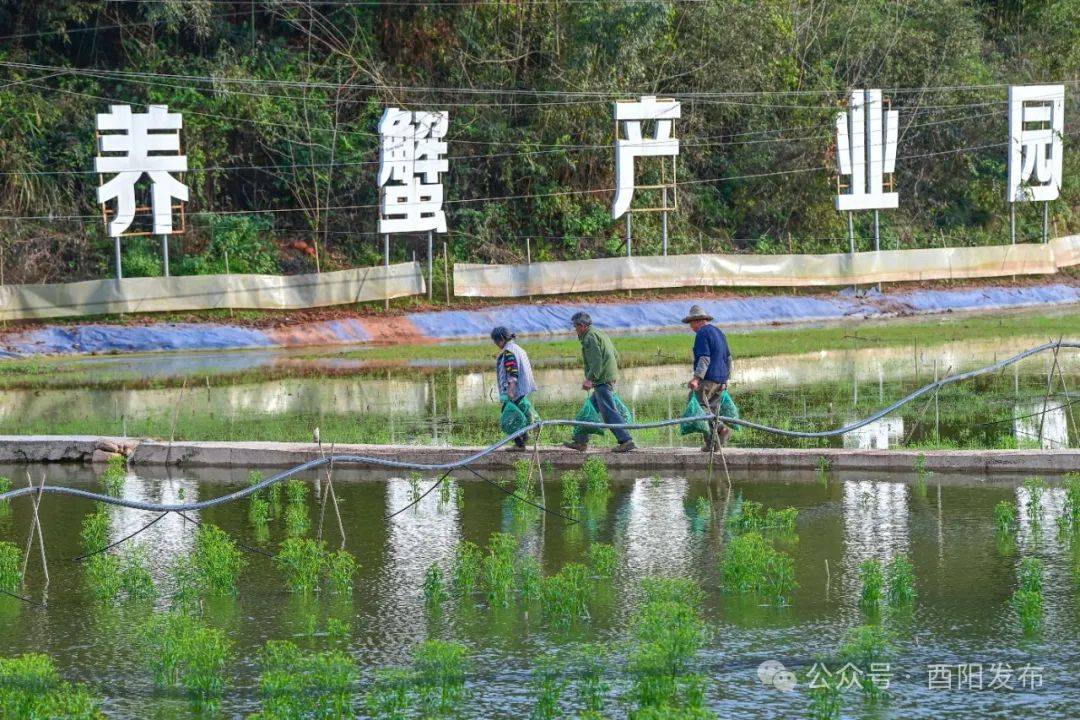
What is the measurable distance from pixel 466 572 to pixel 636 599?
1.27m

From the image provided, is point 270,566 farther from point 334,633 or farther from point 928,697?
point 928,697

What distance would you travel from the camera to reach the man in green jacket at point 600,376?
14961mm

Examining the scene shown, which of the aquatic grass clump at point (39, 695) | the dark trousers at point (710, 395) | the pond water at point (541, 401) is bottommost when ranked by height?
the aquatic grass clump at point (39, 695)

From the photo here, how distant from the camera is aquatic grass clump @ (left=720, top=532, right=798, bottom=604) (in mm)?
9898

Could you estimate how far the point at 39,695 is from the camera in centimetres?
779

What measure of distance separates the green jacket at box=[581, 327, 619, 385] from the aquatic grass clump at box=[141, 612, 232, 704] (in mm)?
6790

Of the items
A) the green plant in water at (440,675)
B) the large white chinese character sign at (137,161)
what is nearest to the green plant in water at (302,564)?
the green plant in water at (440,675)

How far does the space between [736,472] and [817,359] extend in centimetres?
1252

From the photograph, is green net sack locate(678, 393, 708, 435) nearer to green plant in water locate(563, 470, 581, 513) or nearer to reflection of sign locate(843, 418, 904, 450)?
green plant in water locate(563, 470, 581, 513)

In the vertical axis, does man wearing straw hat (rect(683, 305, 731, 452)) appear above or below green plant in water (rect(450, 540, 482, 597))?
above

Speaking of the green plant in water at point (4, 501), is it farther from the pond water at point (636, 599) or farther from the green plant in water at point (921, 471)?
the green plant in water at point (921, 471)

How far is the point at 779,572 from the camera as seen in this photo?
9914 millimetres

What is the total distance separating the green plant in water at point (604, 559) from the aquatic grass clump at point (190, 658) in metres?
2.80

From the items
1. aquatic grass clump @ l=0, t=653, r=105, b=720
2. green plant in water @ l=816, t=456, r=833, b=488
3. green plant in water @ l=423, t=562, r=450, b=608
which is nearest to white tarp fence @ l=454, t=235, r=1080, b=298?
green plant in water @ l=816, t=456, r=833, b=488
